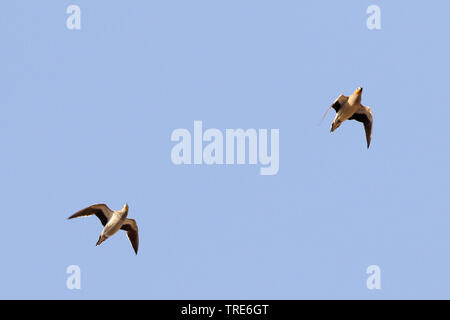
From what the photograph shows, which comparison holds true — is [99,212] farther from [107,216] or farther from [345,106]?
[345,106]

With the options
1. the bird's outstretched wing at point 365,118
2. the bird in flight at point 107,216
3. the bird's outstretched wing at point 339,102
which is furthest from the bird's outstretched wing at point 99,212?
the bird's outstretched wing at point 365,118

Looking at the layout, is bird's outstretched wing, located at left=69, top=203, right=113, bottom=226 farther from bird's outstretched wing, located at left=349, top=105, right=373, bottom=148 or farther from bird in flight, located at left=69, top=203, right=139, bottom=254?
bird's outstretched wing, located at left=349, top=105, right=373, bottom=148

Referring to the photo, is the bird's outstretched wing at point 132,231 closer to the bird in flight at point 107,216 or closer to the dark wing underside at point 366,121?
the bird in flight at point 107,216

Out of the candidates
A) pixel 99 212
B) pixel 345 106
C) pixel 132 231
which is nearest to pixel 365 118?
pixel 345 106

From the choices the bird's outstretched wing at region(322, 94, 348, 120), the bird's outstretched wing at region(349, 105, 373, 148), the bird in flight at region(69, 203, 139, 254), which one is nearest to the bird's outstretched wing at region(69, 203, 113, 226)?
the bird in flight at region(69, 203, 139, 254)

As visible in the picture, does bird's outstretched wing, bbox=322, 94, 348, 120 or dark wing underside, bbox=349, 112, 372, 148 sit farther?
dark wing underside, bbox=349, 112, 372, 148
